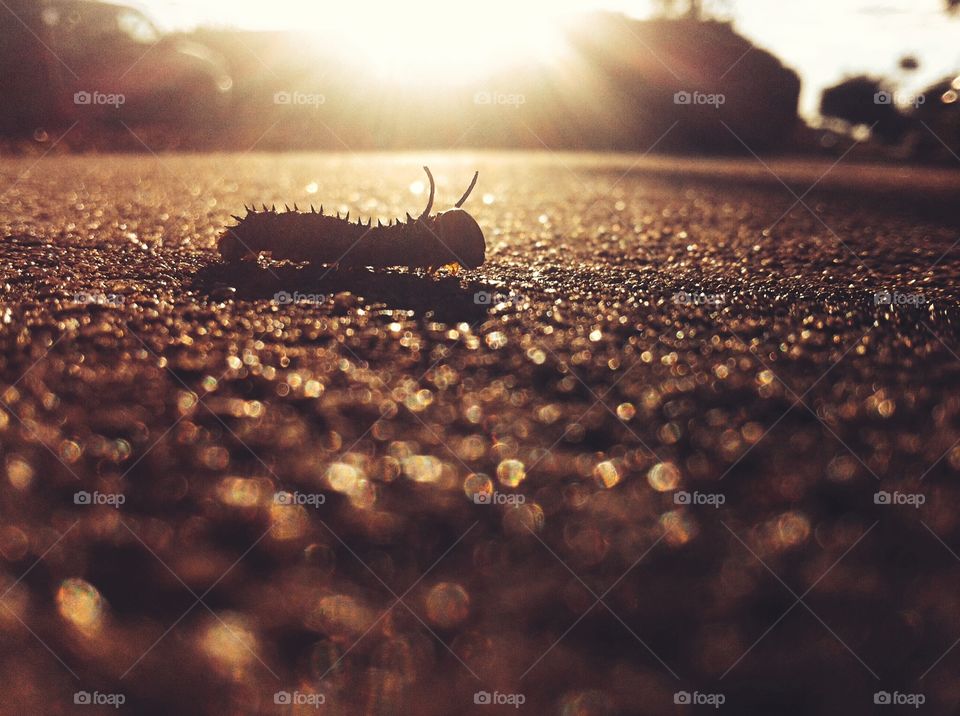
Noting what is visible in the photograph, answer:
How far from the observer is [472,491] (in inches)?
82.5

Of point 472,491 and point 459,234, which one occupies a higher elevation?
point 459,234

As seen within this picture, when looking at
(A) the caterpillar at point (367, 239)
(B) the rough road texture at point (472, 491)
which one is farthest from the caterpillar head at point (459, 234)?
(B) the rough road texture at point (472, 491)

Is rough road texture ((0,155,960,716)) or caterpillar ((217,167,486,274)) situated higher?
caterpillar ((217,167,486,274))

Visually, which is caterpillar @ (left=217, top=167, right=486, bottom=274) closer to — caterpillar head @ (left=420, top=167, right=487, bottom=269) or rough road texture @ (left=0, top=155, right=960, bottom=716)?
caterpillar head @ (left=420, top=167, right=487, bottom=269)

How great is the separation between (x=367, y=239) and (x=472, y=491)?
267 centimetres

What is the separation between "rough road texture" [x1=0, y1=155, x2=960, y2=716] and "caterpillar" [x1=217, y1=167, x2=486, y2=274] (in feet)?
0.42

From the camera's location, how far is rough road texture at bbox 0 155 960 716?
1.45 meters

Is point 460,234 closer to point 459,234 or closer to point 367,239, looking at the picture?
point 459,234

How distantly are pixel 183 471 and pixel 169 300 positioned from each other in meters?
1.94

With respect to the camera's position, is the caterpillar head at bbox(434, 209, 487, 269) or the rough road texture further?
the caterpillar head at bbox(434, 209, 487, 269)

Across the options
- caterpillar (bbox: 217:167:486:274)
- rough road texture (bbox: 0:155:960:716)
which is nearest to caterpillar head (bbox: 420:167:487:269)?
caterpillar (bbox: 217:167:486:274)

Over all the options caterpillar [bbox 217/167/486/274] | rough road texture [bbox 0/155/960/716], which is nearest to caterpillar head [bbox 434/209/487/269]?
caterpillar [bbox 217/167/486/274]

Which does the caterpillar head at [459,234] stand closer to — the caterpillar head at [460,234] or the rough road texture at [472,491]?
the caterpillar head at [460,234]

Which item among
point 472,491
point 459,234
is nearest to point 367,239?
point 459,234
